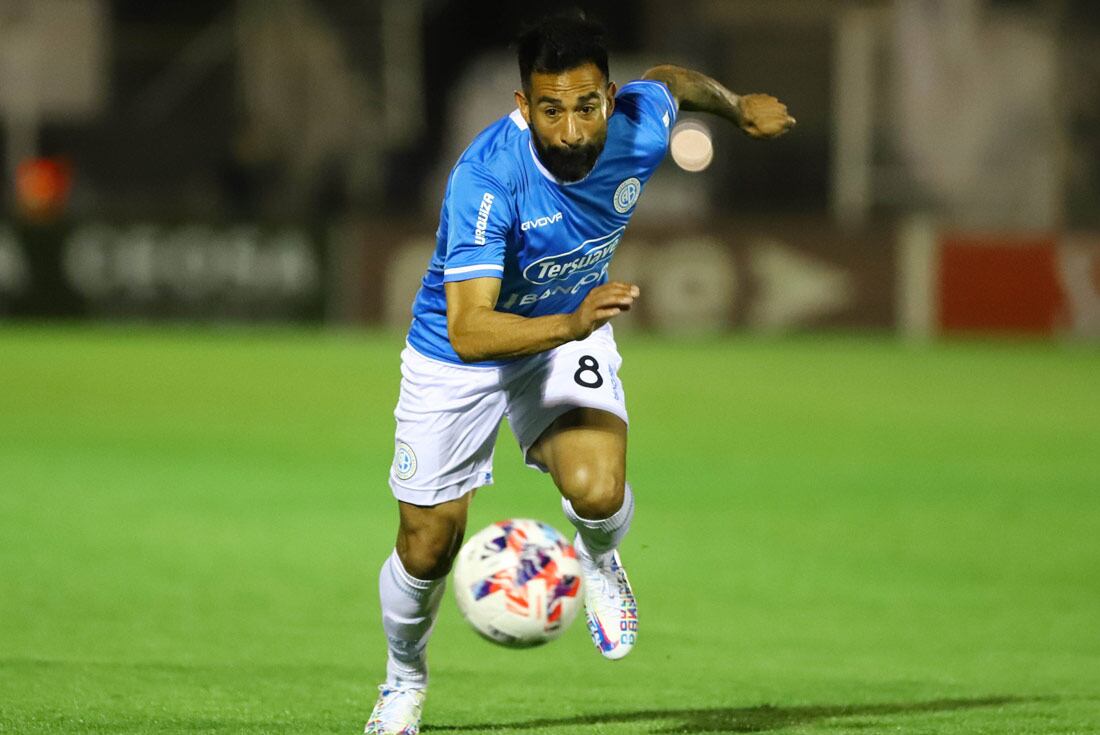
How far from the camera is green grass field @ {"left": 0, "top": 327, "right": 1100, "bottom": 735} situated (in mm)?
6172

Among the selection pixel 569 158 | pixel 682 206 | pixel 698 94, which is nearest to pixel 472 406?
pixel 569 158

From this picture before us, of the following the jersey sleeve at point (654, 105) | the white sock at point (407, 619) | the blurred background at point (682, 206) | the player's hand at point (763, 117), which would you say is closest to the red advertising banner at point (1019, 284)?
the blurred background at point (682, 206)

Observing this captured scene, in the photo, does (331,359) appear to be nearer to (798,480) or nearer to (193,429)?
(193,429)

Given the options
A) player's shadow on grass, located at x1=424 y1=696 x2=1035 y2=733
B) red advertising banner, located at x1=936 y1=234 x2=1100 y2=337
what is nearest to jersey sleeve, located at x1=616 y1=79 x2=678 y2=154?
player's shadow on grass, located at x1=424 y1=696 x2=1035 y2=733

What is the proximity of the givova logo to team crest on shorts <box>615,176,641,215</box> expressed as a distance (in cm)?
8

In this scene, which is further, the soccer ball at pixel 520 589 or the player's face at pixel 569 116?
the soccer ball at pixel 520 589

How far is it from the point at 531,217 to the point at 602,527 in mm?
1049

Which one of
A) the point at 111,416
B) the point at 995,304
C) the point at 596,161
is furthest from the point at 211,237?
the point at 596,161

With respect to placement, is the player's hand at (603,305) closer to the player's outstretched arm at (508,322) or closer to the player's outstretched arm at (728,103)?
the player's outstretched arm at (508,322)

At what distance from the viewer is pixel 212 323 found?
23094mm

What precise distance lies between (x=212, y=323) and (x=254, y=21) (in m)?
4.50

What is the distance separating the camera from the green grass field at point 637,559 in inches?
243

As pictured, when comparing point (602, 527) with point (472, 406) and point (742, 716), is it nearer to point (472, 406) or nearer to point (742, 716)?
point (472, 406)

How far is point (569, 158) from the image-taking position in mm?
5445
